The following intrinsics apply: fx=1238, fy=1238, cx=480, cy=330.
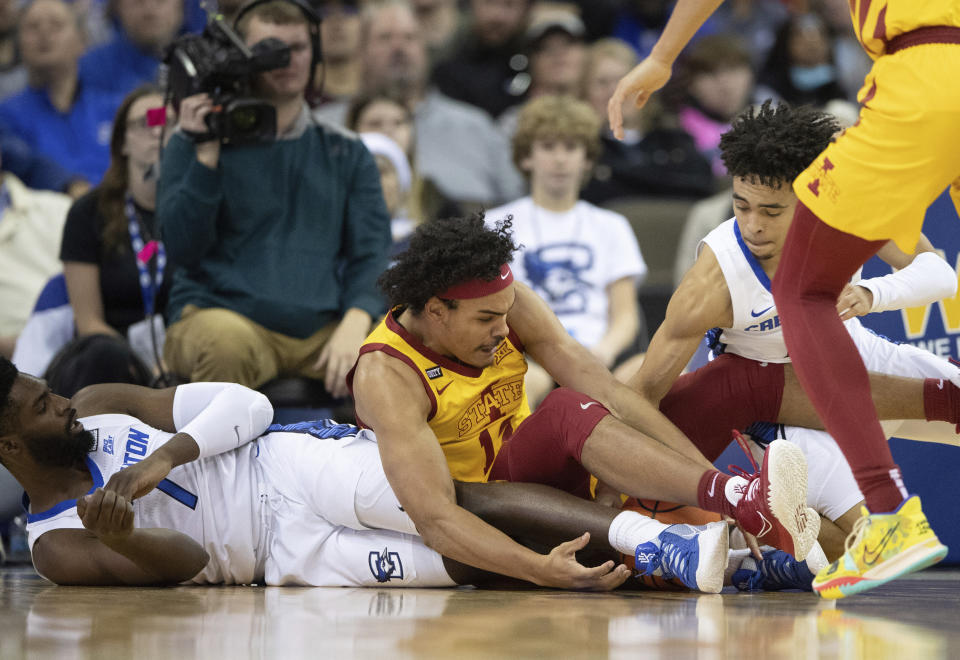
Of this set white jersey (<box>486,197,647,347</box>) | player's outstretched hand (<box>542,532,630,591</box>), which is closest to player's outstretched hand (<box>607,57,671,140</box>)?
player's outstretched hand (<box>542,532,630,591</box>)

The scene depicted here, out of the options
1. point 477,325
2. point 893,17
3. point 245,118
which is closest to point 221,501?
point 477,325

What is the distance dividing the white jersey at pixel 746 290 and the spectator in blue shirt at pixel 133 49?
4513 mm

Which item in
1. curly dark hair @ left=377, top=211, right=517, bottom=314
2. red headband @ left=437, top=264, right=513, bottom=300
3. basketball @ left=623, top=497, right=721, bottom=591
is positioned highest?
curly dark hair @ left=377, top=211, right=517, bottom=314

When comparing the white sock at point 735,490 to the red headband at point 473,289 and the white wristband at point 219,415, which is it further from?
the white wristband at point 219,415

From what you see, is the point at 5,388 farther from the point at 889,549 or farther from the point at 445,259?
the point at 889,549

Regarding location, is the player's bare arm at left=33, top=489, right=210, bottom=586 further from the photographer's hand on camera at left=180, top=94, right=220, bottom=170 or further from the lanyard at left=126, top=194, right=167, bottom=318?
the photographer's hand on camera at left=180, top=94, right=220, bottom=170

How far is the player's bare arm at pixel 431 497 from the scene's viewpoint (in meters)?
2.92

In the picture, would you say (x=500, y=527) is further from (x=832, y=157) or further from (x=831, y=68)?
(x=831, y=68)

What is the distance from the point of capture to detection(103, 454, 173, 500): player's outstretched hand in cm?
313

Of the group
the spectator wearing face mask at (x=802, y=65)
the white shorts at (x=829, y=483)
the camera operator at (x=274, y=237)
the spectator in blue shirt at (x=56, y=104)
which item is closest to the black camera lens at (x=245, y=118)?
the camera operator at (x=274, y=237)

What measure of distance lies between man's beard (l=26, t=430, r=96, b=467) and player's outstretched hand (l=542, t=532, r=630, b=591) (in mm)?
1316

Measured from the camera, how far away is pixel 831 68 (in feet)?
24.9

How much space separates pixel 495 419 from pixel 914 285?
3.78 ft

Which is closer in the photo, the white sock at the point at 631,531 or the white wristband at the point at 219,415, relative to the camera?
the white sock at the point at 631,531
